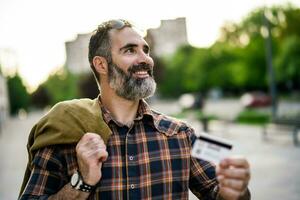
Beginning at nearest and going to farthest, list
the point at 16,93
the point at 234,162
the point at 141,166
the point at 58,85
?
the point at 234,162 < the point at 141,166 < the point at 16,93 < the point at 58,85

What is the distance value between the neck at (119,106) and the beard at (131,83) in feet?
0.14

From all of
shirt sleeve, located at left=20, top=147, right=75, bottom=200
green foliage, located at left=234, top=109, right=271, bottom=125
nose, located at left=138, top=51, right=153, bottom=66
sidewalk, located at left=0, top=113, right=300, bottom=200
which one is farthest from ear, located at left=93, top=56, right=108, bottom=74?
green foliage, located at left=234, top=109, right=271, bottom=125

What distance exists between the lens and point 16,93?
88875 millimetres

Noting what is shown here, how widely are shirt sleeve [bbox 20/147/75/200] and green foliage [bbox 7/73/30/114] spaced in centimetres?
8988

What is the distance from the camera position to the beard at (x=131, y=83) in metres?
2.57

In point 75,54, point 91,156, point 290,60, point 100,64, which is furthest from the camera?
point 75,54

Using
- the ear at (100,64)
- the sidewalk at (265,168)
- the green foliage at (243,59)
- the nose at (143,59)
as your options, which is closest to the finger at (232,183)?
the nose at (143,59)

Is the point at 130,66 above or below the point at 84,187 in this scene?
above

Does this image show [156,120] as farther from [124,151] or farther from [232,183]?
[232,183]

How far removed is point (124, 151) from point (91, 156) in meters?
0.42

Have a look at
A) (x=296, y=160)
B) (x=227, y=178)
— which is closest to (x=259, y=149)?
(x=296, y=160)

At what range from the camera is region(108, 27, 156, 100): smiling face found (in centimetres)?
257

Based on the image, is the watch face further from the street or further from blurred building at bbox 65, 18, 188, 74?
blurred building at bbox 65, 18, 188, 74

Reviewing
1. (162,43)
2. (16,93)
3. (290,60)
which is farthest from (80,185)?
(162,43)
